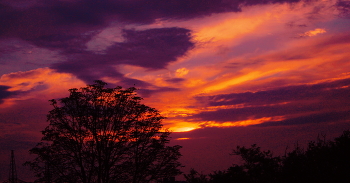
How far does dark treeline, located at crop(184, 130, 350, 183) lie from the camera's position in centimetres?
2273

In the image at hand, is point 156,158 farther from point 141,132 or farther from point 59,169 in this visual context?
point 59,169

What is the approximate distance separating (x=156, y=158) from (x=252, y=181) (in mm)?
15194

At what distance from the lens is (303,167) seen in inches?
992

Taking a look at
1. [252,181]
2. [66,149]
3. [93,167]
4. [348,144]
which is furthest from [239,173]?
[66,149]

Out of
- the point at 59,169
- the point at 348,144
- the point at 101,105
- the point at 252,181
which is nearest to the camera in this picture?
the point at 348,144

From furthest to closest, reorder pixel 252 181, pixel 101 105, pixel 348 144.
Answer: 1. pixel 101 105
2. pixel 252 181
3. pixel 348 144

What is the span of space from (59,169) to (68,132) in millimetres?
4482

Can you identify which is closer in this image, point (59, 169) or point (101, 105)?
point (59, 169)

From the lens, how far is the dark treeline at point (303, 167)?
2273 cm

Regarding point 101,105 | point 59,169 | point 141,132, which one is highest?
point 101,105

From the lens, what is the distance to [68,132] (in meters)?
41.2

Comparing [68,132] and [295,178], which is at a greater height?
[68,132]

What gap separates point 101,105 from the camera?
4281 centimetres

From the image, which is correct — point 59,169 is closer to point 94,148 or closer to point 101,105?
point 94,148
